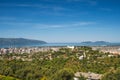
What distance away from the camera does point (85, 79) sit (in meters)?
26.6

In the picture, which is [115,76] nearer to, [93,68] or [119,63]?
[93,68]

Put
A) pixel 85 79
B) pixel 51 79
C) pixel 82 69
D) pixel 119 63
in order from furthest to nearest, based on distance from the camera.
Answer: pixel 119 63
pixel 82 69
pixel 85 79
pixel 51 79

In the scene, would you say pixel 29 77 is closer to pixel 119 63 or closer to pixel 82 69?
pixel 82 69

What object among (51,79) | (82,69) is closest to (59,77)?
(51,79)

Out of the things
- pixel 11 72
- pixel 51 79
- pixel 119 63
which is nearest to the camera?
pixel 51 79

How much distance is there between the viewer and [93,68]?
36375 mm

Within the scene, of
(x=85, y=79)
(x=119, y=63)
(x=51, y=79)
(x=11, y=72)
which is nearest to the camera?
(x=51, y=79)

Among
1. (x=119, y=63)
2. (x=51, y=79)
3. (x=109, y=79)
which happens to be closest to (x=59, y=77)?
(x=51, y=79)

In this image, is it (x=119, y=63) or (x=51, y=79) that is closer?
(x=51, y=79)

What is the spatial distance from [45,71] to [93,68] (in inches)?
423

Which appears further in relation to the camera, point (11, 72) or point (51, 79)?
point (11, 72)

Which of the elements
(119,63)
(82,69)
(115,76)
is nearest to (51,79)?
(115,76)

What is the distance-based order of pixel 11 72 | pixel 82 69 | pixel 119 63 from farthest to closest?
pixel 119 63
pixel 82 69
pixel 11 72

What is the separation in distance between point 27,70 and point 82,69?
1147cm
